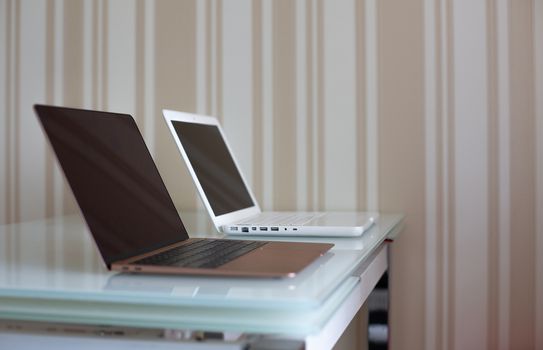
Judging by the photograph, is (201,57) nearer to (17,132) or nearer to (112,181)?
(17,132)

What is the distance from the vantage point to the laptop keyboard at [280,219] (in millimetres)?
1244

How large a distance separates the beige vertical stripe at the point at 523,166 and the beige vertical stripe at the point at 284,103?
0.54 metres

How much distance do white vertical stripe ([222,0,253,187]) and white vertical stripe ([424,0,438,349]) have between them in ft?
1.49

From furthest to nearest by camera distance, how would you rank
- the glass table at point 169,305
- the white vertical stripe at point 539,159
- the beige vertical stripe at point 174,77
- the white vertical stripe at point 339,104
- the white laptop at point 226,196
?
the beige vertical stripe at point 174,77, the white vertical stripe at point 339,104, the white vertical stripe at point 539,159, the white laptop at point 226,196, the glass table at point 169,305

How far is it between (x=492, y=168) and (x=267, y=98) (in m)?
0.59

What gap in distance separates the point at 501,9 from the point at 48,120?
3.84 ft

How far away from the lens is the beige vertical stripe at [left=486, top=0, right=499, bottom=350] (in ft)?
5.22

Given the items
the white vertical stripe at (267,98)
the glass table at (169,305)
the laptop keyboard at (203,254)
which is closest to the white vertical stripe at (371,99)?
the white vertical stripe at (267,98)

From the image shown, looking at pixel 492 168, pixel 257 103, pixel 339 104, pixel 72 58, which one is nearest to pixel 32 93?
pixel 72 58

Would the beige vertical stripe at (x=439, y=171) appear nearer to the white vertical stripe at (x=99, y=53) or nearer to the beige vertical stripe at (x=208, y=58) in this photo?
the beige vertical stripe at (x=208, y=58)

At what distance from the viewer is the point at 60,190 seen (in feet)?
6.10

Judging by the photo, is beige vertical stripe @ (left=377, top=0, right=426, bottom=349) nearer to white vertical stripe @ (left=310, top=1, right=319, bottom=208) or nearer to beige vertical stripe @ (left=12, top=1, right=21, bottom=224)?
white vertical stripe @ (left=310, top=1, right=319, bottom=208)

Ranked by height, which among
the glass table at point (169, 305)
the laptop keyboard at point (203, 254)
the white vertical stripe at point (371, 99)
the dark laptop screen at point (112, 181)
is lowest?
the glass table at point (169, 305)

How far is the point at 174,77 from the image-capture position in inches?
70.2
